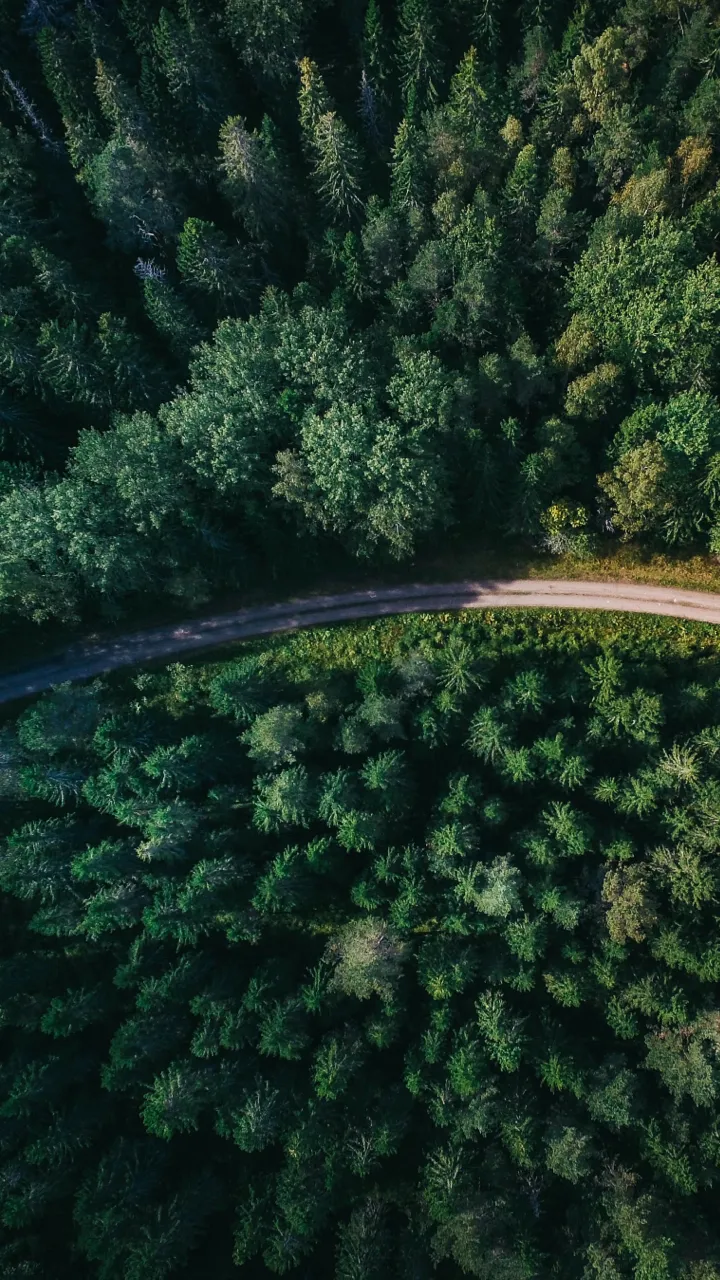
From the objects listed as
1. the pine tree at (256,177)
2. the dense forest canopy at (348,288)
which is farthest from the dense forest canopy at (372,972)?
the pine tree at (256,177)

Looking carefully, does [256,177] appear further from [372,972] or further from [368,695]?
[372,972]

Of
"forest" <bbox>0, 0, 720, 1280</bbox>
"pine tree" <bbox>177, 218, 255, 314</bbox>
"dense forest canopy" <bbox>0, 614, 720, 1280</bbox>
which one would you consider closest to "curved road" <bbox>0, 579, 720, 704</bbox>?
"forest" <bbox>0, 0, 720, 1280</bbox>

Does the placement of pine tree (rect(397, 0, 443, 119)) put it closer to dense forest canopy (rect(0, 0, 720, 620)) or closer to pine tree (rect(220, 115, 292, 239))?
dense forest canopy (rect(0, 0, 720, 620))

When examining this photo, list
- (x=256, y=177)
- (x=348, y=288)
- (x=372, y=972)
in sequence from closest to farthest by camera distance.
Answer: (x=372, y=972) → (x=256, y=177) → (x=348, y=288)

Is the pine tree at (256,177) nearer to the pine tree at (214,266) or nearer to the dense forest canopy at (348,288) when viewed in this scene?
the dense forest canopy at (348,288)

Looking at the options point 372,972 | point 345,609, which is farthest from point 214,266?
point 372,972
